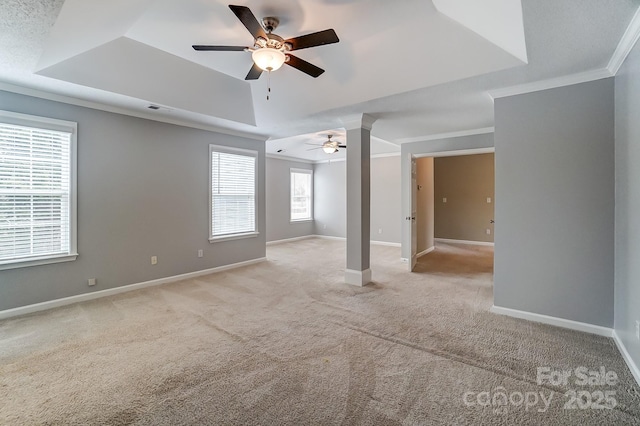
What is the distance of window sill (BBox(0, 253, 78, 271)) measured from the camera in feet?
10.4

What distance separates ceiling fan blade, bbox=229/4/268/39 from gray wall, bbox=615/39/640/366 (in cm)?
285

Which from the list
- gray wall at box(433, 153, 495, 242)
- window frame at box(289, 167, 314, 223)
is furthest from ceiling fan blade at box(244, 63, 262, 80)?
gray wall at box(433, 153, 495, 242)

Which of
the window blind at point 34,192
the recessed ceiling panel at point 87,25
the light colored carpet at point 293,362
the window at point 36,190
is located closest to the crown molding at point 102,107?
the window at point 36,190

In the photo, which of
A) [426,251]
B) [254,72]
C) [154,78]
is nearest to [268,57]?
[254,72]

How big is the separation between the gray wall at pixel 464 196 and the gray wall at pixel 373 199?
5.93ft

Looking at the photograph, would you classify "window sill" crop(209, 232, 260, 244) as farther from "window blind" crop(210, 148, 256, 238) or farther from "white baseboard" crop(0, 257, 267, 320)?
"white baseboard" crop(0, 257, 267, 320)

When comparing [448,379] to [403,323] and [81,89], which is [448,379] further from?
[81,89]

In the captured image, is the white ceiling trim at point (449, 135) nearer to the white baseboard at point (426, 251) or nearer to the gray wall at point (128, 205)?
the white baseboard at point (426, 251)

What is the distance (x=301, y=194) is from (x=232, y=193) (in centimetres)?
401

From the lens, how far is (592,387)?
2027 millimetres

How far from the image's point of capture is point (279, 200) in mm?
8492

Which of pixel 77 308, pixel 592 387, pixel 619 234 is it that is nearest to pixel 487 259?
pixel 619 234

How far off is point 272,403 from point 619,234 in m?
3.28

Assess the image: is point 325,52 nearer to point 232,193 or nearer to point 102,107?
point 102,107
